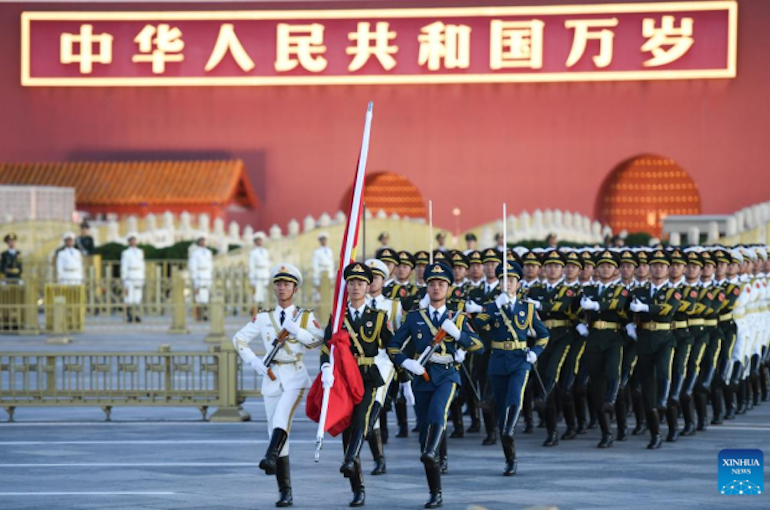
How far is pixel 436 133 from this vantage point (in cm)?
3362

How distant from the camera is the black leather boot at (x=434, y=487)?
29.9ft

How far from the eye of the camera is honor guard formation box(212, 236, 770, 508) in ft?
31.2

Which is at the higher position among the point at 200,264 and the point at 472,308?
the point at 200,264

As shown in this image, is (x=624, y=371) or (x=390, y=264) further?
(x=390, y=264)

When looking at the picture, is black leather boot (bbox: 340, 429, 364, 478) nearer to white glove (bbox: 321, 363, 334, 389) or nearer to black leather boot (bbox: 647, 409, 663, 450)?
white glove (bbox: 321, 363, 334, 389)

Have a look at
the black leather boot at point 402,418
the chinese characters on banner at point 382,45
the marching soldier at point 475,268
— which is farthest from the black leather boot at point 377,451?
the chinese characters on banner at point 382,45

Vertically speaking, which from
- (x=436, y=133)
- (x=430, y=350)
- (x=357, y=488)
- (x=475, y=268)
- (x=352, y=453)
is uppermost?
(x=436, y=133)

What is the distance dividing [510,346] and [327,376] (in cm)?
214

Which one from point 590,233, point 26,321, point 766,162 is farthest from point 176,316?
point 766,162

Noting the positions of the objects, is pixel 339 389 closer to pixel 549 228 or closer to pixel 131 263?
Result: pixel 131 263

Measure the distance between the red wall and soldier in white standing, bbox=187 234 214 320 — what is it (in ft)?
28.7

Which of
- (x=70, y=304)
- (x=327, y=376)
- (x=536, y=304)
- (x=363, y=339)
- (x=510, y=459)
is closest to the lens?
(x=327, y=376)

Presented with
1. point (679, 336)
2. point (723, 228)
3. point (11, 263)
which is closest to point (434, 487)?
point (679, 336)

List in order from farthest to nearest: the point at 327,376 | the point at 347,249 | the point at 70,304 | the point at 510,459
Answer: the point at 70,304 < the point at 510,459 < the point at 347,249 < the point at 327,376
